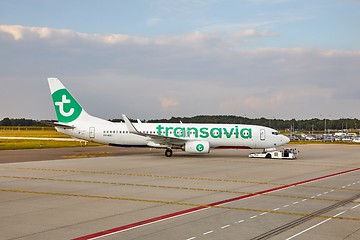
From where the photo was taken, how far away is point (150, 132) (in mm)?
47031

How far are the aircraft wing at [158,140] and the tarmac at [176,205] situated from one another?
1229 centimetres

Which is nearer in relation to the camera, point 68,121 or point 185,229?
point 185,229

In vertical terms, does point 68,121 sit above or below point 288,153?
above

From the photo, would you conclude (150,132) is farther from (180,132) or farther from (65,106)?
(65,106)

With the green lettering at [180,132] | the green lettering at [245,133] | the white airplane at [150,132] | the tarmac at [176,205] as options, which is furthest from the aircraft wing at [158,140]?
the tarmac at [176,205]

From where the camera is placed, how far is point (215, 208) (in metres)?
18.2

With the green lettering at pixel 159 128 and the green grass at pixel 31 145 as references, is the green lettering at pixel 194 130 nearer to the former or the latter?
the green lettering at pixel 159 128

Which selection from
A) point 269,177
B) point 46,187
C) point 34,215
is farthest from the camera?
point 269,177

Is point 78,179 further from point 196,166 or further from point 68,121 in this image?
point 68,121

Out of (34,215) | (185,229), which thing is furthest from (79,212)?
(185,229)

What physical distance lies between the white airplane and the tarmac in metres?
14.5

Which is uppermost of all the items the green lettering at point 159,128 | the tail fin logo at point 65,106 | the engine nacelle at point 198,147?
the tail fin logo at point 65,106

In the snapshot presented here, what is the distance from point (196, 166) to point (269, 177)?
8529 millimetres

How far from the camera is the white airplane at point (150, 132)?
46781 mm
